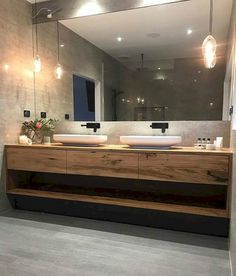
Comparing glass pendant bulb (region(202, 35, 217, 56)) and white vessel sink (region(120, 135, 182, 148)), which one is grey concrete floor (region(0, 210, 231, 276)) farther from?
glass pendant bulb (region(202, 35, 217, 56))

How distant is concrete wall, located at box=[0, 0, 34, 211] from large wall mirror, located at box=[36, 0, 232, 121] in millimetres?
174

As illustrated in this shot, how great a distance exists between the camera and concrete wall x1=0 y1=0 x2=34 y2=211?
2.72 meters

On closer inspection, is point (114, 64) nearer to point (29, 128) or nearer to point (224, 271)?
point (29, 128)

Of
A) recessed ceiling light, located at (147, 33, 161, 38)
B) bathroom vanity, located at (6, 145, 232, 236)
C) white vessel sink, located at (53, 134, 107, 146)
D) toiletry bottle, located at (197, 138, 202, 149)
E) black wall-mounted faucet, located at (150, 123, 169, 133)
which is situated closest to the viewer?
bathroom vanity, located at (6, 145, 232, 236)

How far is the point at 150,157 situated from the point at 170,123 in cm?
66

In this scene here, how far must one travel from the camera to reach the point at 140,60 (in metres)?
2.79

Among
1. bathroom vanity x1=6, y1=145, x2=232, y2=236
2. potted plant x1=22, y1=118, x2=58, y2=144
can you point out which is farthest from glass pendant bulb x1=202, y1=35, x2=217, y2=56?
potted plant x1=22, y1=118, x2=58, y2=144

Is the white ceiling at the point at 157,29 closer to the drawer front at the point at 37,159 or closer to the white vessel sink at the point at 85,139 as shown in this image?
the white vessel sink at the point at 85,139

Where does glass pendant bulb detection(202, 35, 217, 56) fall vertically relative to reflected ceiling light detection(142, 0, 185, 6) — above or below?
below

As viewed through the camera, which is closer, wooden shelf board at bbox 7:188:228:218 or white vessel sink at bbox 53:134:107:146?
wooden shelf board at bbox 7:188:228:218

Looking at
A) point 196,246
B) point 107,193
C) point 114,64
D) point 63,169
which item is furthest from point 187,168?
point 114,64

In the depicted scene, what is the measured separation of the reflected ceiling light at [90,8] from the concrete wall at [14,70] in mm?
741

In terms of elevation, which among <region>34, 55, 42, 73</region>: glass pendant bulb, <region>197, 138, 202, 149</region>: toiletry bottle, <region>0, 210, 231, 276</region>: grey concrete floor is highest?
<region>34, 55, 42, 73</region>: glass pendant bulb

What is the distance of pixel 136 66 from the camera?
279cm
